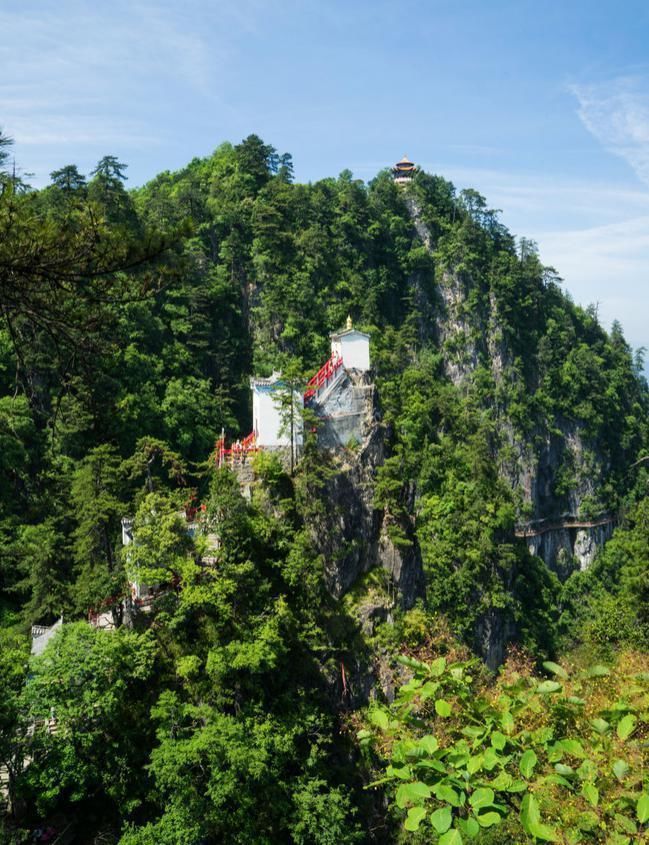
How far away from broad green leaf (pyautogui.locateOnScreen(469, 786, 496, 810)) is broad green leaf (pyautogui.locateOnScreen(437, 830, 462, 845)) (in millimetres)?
262

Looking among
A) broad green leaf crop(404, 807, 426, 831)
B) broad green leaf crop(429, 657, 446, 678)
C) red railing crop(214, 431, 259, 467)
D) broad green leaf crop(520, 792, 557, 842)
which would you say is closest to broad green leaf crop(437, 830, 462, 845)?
broad green leaf crop(404, 807, 426, 831)

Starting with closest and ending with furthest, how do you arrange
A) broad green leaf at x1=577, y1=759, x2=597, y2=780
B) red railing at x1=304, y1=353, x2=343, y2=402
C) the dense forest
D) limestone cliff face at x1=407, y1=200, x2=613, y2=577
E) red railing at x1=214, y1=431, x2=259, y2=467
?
broad green leaf at x1=577, y1=759, x2=597, y2=780
the dense forest
red railing at x1=214, y1=431, x2=259, y2=467
red railing at x1=304, y1=353, x2=343, y2=402
limestone cliff face at x1=407, y1=200, x2=613, y2=577

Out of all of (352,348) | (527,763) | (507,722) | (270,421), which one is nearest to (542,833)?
(527,763)

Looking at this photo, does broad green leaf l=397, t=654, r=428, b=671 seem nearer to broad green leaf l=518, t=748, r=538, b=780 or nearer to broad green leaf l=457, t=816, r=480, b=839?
broad green leaf l=518, t=748, r=538, b=780

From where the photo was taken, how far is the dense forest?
6.72 metres

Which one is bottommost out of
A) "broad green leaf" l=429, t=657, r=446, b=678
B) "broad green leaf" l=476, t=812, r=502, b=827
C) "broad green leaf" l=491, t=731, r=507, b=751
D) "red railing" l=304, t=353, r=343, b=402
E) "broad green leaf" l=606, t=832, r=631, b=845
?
"broad green leaf" l=606, t=832, r=631, b=845

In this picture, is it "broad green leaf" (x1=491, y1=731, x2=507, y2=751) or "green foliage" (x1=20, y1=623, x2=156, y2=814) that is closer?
"broad green leaf" (x1=491, y1=731, x2=507, y2=751)

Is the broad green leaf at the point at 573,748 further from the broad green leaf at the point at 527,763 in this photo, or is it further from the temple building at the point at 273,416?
the temple building at the point at 273,416

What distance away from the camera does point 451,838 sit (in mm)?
3740

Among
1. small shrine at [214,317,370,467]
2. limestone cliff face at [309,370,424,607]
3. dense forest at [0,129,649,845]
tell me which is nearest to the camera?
dense forest at [0,129,649,845]

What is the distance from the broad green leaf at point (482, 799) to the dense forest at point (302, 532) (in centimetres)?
1

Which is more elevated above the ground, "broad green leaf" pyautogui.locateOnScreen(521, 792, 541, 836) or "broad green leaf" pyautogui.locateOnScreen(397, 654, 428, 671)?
"broad green leaf" pyautogui.locateOnScreen(397, 654, 428, 671)

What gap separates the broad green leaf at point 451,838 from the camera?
12.2 feet

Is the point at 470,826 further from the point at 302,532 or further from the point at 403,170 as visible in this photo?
the point at 403,170
